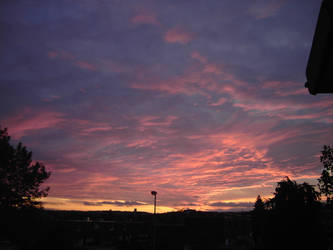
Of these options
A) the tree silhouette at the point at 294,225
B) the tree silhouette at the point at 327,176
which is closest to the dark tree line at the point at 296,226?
the tree silhouette at the point at 294,225

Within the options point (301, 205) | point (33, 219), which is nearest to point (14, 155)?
point (33, 219)

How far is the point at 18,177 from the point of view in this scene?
3575 centimetres

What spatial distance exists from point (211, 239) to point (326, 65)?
222 feet

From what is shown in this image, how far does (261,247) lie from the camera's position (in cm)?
2281

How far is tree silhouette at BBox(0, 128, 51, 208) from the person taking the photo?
33969 mm

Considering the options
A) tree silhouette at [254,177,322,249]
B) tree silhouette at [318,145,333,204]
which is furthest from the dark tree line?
tree silhouette at [318,145,333,204]

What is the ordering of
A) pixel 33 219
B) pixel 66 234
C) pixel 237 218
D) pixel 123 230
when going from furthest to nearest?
pixel 237 218
pixel 123 230
pixel 33 219
pixel 66 234

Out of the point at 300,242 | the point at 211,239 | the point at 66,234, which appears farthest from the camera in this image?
the point at 211,239

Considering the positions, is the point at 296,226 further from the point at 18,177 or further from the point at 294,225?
the point at 18,177

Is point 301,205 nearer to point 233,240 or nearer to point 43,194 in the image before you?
point 43,194

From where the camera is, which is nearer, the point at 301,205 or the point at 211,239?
the point at 301,205

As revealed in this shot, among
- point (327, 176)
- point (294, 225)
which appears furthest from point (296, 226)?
point (327, 176)

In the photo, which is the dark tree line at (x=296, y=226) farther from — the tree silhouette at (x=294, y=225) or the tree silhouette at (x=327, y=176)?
the tree silhouette at (x=327, y=176)

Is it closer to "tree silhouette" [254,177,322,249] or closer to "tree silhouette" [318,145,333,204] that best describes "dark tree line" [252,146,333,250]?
"tree silhouette" [254,177,322,249]
